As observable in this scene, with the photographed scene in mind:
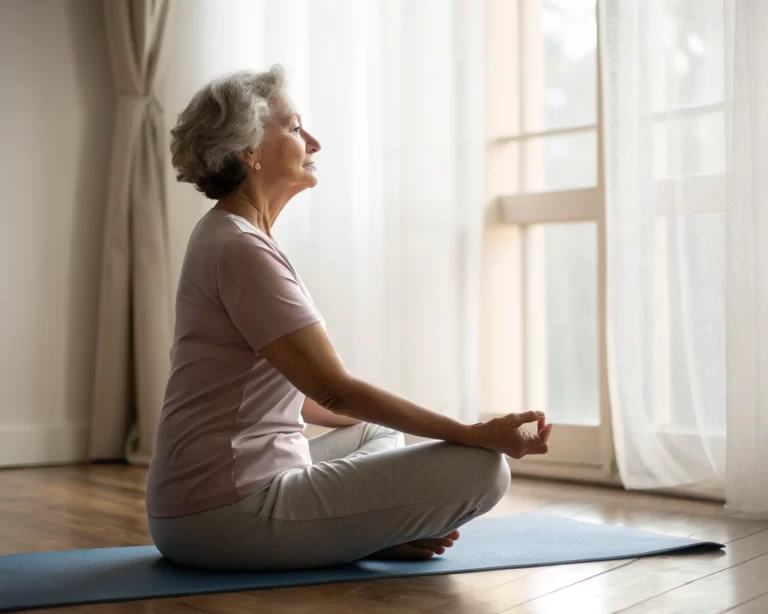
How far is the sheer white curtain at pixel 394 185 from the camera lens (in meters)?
3.34

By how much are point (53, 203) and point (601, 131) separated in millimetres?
2160

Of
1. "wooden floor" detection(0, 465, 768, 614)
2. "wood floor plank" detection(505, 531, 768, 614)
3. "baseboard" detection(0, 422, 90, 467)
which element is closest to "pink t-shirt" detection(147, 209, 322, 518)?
"wooden floor" detection(0, 465, 768, 614)

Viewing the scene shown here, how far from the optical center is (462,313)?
3.33 m

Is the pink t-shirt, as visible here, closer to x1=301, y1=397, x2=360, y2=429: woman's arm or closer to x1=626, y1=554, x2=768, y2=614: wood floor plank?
x1=301, y1=397, x2=360, y2=429: woman's arm

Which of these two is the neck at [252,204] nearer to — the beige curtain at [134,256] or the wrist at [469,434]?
the wrist at [469,434]

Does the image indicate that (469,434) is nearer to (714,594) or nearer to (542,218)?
(714,594)

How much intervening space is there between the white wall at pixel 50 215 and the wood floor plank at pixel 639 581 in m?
2.63

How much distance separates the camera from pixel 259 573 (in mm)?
1958

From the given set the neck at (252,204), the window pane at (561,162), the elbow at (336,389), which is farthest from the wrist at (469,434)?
the window pane at (561,162)

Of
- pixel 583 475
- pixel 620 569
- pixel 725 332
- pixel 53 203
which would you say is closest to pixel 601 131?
pixel 725 332

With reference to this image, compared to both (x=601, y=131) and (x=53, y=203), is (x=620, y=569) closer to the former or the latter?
(x=601, y=131)

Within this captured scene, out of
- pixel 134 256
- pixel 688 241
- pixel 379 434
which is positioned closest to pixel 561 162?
pixel 688 241

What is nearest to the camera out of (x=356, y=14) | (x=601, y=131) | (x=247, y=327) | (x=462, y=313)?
(x=247, y=327)

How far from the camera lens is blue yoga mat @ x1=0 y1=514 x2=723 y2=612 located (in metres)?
1.85
